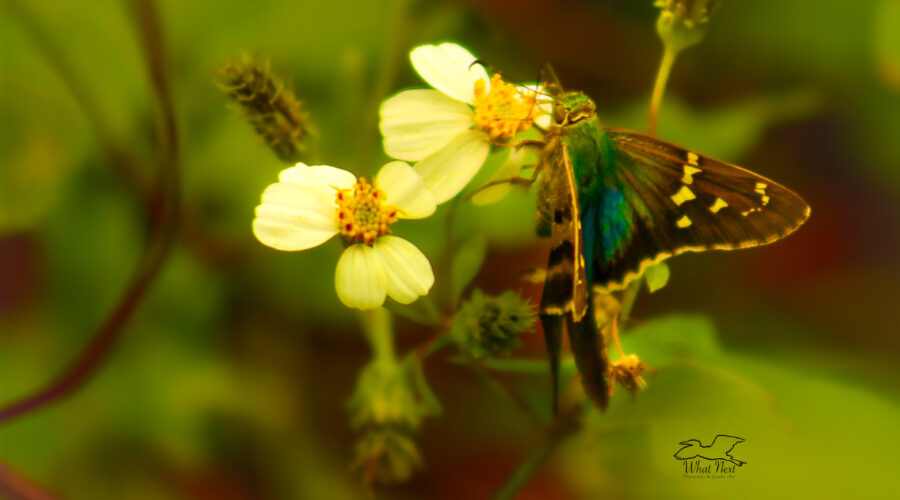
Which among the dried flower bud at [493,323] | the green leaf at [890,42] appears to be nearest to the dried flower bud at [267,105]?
the dried flower bud at [493,323]

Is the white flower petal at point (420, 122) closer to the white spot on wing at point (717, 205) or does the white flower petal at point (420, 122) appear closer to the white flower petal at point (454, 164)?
the white flower petal at point (454, 164)

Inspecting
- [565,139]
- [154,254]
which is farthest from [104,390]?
[565,139]

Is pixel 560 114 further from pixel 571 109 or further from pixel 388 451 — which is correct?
pixel 388 451

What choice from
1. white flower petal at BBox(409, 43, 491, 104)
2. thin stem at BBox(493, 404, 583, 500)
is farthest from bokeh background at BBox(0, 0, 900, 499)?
white flower petal at BBox(409, 43, 491, 104)

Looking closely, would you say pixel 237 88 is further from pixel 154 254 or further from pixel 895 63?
pixel 895 63

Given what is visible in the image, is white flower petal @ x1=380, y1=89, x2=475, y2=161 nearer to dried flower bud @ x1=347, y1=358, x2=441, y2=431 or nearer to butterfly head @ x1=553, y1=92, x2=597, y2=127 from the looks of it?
butterfly head @ x1=553, y1=92, x2=597, y2=127

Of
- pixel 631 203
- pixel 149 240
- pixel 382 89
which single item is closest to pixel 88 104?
pixel 149 240
